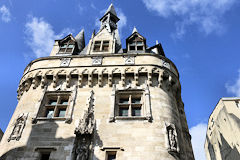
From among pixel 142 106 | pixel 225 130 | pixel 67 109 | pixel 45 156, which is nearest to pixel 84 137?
pixel 45 156

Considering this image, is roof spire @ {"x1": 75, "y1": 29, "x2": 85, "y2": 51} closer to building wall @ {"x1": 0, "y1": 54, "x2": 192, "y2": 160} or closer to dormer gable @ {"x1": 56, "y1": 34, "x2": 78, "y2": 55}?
dormer gable @ {"x1": 56, "y1": 34, "x2": 78, "y2": 55}

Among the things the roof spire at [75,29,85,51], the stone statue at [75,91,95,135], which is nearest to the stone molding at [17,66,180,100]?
the stone statue at [75,91,95,135]

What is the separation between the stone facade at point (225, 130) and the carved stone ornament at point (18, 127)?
1276 centimetres

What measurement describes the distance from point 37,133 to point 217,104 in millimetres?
13954

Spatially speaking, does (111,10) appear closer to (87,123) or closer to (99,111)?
(99,111)

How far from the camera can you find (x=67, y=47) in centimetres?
1512

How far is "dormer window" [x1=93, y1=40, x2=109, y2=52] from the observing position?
47.6 ft

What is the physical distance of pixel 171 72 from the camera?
1236cm

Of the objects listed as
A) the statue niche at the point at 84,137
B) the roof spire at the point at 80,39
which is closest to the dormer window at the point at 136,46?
the roof spire at the point at 80,39

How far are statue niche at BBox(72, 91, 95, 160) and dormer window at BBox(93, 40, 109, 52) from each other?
5.64 meters

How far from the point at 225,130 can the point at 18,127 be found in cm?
1409

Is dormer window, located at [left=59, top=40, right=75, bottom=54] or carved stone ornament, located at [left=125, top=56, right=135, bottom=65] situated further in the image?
dormer window, located at [left=59, top=40, right=75, bottom=54]

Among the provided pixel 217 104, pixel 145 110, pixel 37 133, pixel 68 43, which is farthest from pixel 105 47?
pixel 217 104

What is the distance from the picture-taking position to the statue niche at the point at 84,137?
8445 mm
